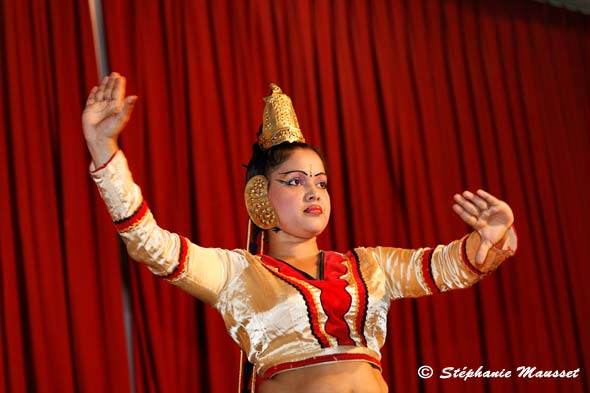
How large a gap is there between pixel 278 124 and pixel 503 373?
5.72ft

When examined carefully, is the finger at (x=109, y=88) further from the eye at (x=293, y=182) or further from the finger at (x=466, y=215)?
the finger at (x=466, y=215)

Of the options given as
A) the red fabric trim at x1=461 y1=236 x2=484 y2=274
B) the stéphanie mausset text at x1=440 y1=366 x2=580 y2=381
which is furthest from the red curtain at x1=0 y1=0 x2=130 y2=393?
the stéphanie mausset text at x1=440 y1=366 x2=580 y2=381

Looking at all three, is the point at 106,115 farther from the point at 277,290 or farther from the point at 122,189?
the point at 277,290

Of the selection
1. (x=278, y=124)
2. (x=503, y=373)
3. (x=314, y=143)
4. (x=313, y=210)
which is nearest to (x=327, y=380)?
(x=313, y=210)

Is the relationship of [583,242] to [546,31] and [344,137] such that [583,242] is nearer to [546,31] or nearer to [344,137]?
[546,31]

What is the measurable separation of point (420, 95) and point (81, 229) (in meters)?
1.66

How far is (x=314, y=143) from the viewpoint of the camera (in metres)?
3.13

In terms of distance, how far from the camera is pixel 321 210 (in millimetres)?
2125

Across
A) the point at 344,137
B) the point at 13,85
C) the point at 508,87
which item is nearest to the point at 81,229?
the point at 13,85

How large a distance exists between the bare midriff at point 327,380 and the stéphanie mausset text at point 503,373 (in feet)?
4.58

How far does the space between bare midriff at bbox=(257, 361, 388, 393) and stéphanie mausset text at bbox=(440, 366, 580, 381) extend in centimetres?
140

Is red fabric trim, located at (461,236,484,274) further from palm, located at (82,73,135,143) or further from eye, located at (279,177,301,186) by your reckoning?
palm, located at (82,73,135,143)

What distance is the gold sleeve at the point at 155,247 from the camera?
5.79 ft

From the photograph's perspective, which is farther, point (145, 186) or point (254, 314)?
point (145, 186)
